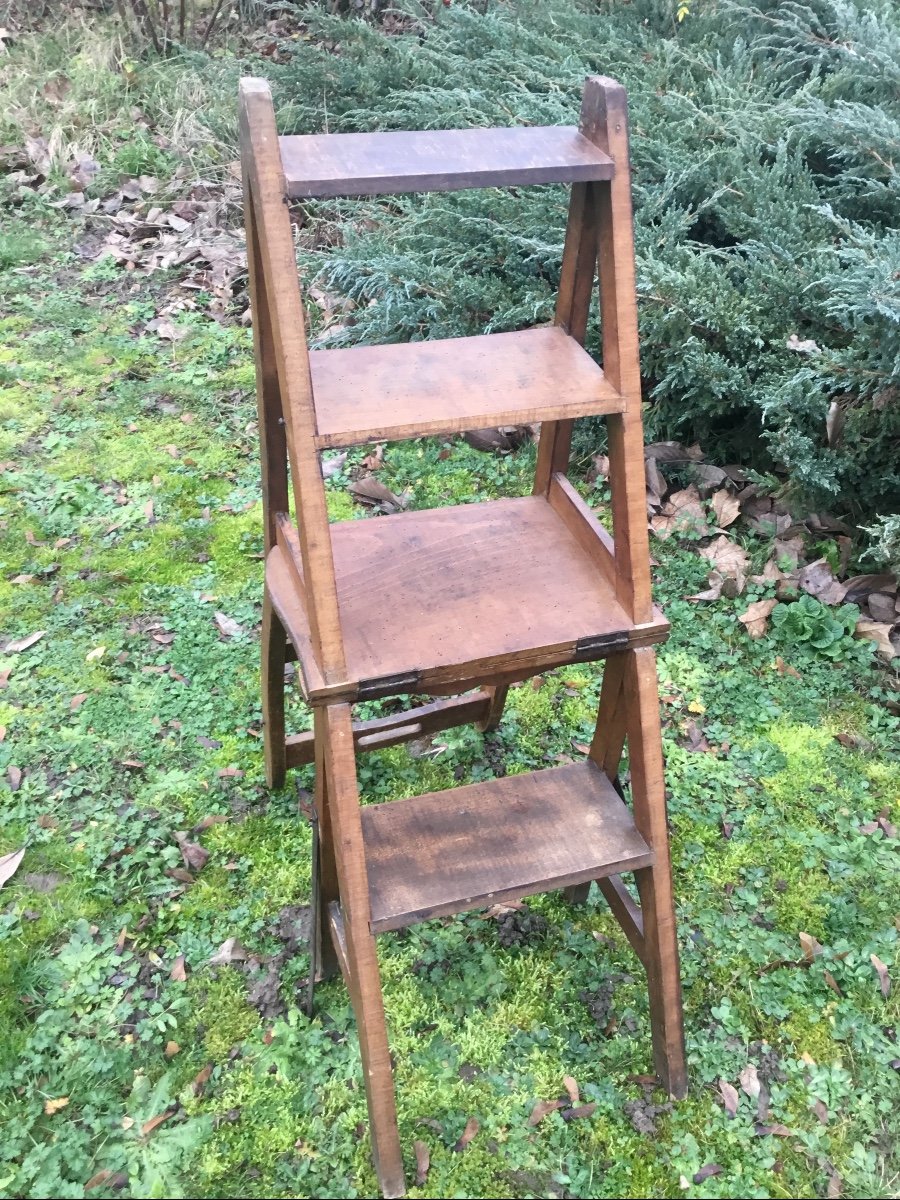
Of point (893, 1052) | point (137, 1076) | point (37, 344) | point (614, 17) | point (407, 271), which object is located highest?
point (614, 17)

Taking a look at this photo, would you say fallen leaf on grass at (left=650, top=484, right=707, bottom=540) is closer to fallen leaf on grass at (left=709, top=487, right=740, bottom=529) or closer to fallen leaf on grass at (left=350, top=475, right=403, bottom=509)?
fallen leaf on grass at (left=709, top=487, right=740, bottom=529)

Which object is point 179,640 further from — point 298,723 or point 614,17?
point 614,17

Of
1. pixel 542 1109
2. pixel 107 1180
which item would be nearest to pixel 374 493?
pixel 542 1109

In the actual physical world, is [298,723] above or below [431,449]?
below

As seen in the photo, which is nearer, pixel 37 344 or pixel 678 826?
pixel 678 826

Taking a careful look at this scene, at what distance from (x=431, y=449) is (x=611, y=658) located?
6.97 ft

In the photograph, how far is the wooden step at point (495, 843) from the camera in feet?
5.79

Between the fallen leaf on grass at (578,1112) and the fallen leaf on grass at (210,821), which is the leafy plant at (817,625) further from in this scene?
the fallen leaf on grass at (210,821)

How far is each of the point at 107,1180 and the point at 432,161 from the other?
6.55 feet

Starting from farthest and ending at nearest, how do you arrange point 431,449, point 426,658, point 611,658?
point 431,449 < point 611,658 < point 426,658

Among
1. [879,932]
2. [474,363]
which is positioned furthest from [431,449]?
[879,932]

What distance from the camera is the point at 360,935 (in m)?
1.64

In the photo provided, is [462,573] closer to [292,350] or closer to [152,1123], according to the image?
[292,350]

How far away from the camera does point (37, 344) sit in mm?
4516
